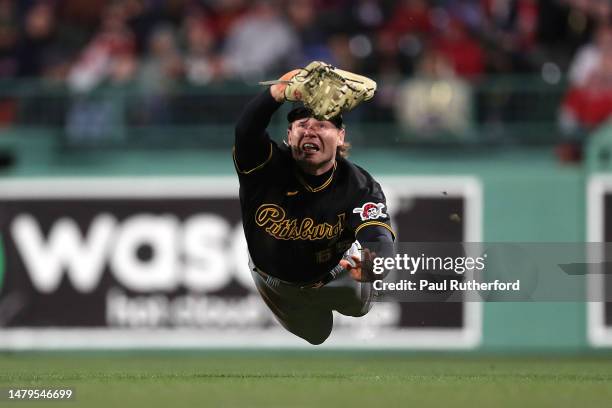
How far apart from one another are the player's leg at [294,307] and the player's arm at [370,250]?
863 millimetres

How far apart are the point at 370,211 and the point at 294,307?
3.55ft

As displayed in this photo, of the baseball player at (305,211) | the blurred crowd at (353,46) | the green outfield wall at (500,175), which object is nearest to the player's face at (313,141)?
the baseball player at (305,211)

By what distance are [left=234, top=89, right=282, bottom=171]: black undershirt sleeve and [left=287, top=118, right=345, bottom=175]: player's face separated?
0.60 feet

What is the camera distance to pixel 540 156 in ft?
42.1

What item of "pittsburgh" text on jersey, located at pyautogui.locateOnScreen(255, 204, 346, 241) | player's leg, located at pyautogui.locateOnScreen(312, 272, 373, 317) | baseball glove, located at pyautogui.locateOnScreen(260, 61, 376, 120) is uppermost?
baseball glove, located at pyautogui.locateOnScreen(260, 61, 376, 120)

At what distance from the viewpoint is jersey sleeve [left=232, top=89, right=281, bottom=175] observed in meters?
7.33

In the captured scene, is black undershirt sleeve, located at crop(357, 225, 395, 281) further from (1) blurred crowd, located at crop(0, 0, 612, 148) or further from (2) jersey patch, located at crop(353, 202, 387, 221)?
(1) blurred crowd, located at crop(0, 0, 612, 148)

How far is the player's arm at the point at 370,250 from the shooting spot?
7.62 meters

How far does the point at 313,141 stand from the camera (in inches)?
306

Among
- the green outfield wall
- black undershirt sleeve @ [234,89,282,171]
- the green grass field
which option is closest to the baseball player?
black undershirt sleeve @ [234,89,282,171]

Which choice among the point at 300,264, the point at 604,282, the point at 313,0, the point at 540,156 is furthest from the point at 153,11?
the point at 300,264

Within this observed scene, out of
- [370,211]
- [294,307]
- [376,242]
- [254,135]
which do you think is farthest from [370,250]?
[294,307]

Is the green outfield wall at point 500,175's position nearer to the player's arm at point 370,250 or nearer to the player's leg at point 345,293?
the player's leg at point 345,293

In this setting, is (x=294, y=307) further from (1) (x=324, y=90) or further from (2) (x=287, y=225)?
(1) (x=324, y=90)
